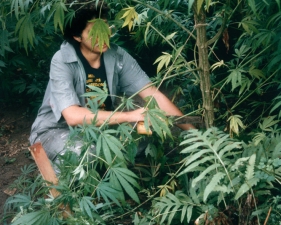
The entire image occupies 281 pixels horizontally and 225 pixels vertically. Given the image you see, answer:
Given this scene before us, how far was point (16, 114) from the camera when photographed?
337 centimetres

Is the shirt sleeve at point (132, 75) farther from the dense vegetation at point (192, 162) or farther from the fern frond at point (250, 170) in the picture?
the fern frond at point (250, 170)

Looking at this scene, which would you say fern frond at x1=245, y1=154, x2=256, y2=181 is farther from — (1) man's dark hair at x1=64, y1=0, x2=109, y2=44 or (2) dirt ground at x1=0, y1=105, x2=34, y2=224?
(2) dirt ground at x1=0, y1=105, x2=34, y2=224

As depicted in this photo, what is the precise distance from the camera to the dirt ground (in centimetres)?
261

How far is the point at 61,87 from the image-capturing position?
2078 mm

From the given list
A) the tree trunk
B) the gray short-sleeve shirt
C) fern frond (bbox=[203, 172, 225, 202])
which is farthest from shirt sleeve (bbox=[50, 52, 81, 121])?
fern frond (bbox=[203, 172, 225, 202])

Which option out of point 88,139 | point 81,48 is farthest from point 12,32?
point 88,139

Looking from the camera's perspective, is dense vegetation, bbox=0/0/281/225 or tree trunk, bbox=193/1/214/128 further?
tree trunk, bbox=193/1/214/128

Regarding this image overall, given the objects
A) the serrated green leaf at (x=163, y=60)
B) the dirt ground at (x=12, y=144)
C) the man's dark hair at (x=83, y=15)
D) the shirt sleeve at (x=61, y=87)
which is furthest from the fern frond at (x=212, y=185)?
the dirt ground at (x=12, y=144)

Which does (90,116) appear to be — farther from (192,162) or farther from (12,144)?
(12,144)

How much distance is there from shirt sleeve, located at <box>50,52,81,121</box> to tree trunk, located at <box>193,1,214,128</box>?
638 millimetres

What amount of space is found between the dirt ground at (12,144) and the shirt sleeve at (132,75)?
0.91 m

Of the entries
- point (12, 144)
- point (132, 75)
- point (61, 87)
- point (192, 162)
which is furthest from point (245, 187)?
point (12, 144)

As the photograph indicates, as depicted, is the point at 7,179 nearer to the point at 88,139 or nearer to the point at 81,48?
the point at 81,48

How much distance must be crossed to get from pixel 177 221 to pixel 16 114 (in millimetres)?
1951
